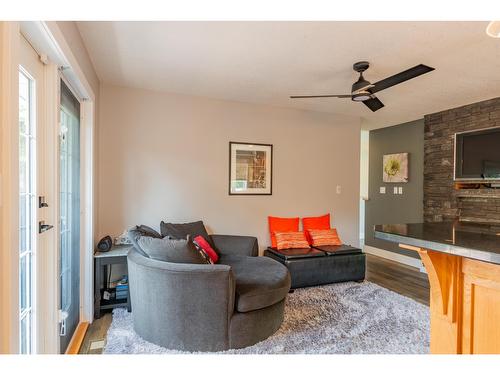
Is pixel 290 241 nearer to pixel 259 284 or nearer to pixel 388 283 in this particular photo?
pixel 388 283

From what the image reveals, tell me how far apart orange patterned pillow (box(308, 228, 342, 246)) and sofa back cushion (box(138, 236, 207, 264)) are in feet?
6.94

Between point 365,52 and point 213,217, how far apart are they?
2516 millimetres

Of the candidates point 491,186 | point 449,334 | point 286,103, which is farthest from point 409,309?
point 286,103

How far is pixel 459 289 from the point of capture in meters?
1.28

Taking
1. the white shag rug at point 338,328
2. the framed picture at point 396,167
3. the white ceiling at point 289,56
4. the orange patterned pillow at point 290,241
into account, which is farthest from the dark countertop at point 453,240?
the framed picture at point 396,167

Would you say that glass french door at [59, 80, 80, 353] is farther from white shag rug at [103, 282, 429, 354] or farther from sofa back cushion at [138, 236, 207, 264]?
sofa back cushion at [138, 236, 207, 264]

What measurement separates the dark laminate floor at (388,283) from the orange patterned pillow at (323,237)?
0.71m

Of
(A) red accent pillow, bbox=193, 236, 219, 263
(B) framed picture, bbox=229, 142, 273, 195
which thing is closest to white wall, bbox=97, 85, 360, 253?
(B) framed picture, bbox=229, 142, 273, 195

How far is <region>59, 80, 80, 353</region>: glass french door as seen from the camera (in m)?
2.01

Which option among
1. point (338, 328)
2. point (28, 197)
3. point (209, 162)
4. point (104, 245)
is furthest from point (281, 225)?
point (28, 197)

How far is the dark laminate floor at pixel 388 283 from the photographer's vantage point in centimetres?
231
